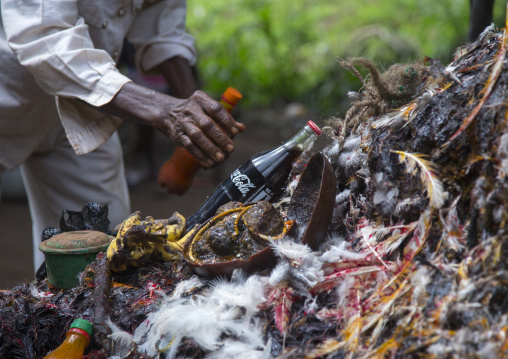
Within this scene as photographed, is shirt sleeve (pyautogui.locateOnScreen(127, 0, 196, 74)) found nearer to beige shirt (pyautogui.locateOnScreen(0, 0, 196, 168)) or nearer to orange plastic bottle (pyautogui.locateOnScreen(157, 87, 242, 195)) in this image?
beige shirt (pyautogui.locateOnScreen(0, 0, 196, 168))

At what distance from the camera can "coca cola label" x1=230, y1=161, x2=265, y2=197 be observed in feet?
5.66

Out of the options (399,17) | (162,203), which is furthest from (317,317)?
(399,17)

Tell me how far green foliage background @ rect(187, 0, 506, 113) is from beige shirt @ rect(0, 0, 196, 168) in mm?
4032

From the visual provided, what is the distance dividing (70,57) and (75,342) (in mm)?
1062

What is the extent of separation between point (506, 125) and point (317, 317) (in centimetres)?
63

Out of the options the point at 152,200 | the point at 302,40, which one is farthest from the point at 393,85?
the point at 302,40

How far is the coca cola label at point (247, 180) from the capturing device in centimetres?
173

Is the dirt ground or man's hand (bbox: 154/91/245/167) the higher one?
man's hand (bbox: 154/91/245/167)

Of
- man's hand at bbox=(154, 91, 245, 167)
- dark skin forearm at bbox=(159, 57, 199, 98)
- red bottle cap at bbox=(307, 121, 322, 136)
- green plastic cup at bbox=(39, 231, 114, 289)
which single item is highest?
dark skin forearm at bbox=(159, 57, 199, 98)

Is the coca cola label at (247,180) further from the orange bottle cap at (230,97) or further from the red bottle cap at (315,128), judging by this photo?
the orange bottle cap at (230,97)

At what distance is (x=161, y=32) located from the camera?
280 centimetres

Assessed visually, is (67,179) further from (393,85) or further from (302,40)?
(302,40)

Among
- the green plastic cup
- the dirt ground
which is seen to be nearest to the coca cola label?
the green plastic cup

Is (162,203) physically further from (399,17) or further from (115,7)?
(399,17)
